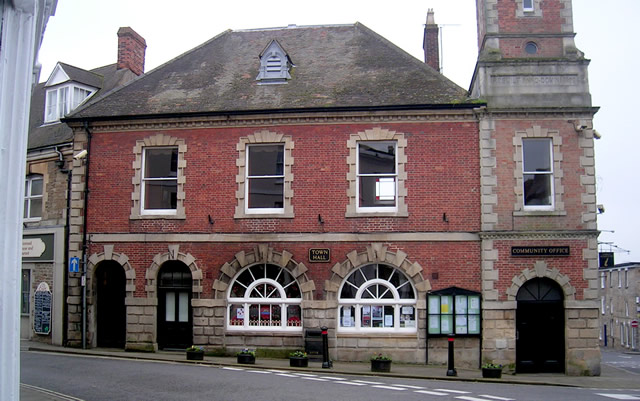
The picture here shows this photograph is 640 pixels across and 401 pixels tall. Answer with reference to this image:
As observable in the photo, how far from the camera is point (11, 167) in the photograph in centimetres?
398

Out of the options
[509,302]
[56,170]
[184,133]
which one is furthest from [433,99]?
[56,170]

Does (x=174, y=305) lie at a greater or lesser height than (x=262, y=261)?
lesser

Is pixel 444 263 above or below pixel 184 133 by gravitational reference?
below

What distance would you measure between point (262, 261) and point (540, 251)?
26.9ft

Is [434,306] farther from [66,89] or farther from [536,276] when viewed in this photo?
[66,89]

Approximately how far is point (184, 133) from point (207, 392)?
1026cm

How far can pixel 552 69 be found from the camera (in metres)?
18.9

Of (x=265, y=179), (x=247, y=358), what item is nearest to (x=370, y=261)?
(x=265, y=179)

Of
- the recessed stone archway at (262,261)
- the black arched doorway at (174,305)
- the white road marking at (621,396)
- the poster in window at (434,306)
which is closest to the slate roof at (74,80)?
the black arched doorway at (174,305)

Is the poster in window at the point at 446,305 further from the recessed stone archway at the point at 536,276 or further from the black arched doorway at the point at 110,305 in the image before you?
the black arched doorway at the point at 110,305

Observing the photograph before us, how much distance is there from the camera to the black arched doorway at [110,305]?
20.3m

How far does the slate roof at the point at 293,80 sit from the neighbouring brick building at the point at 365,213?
119 millimetres

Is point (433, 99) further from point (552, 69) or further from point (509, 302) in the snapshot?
point (509, 302)

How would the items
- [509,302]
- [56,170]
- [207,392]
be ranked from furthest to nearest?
[56,170] → [509,302] → [207,392]
